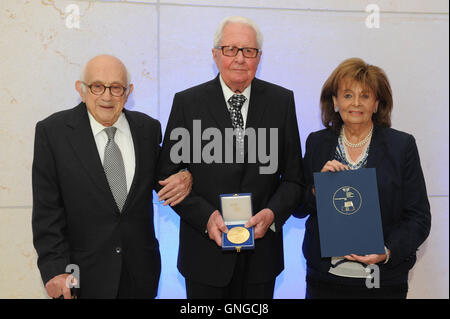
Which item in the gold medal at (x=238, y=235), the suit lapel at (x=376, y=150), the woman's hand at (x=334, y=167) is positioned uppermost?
the suit lapel at (x=376, y=150)

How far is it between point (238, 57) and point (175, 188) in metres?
0.84

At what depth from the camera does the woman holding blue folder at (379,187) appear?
→ 2699mm

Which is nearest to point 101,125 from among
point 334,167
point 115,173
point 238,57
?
point 115,173

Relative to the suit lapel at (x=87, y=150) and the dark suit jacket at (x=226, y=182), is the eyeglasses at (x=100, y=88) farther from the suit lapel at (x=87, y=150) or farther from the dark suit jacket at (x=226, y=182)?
the dark suit jacket at (x=226, y=182)

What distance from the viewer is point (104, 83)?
2.55 metres

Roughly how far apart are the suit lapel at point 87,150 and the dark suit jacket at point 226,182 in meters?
0.39

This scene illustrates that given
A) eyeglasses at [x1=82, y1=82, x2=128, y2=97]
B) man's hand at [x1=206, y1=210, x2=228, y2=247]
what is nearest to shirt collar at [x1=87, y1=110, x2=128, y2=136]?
eyeglasses at [x1=82, y1=82, x2=128, y2=97]

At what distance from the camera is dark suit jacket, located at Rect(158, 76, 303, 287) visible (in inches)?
105

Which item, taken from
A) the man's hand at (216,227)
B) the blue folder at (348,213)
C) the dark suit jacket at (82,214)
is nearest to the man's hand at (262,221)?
the man's hand at (216,227)

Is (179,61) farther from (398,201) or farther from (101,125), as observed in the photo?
(398,201)

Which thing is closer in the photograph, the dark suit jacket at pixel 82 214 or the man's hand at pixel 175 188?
the dark suit jacket at pixel 82 214

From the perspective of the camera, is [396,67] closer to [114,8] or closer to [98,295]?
[114,8]

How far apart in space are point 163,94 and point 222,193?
1.29 m

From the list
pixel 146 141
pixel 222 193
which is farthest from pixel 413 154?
pixel 146 141
